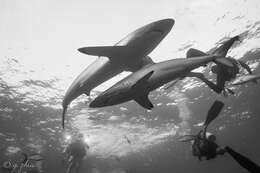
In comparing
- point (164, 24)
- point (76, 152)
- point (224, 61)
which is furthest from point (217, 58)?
point (76, 152)

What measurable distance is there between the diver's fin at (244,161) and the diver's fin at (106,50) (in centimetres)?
267

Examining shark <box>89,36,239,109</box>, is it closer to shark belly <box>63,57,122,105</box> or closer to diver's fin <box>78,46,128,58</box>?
diver's fin <box>78,46,128,58</box>

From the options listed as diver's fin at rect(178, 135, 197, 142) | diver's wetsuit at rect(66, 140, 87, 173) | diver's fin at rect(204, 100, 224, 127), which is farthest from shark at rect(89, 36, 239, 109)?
diver's wetsuit at rect(66, 140, 87, 173)

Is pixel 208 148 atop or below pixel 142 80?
below

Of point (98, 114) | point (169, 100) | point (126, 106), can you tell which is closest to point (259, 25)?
point (169, 100)

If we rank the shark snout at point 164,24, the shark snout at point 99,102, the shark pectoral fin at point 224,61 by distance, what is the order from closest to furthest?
1. the shark snout at point 99,102
2. the shark pectoral fin at point 224,61
3. the shark snout at point 164,24

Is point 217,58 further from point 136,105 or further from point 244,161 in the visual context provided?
point 136,105

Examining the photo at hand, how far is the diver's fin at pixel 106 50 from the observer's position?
12.4ft

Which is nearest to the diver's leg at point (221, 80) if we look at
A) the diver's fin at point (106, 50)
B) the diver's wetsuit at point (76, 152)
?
the diver's fin at point (106, 50)

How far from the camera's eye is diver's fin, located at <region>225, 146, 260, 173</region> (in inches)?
61.7

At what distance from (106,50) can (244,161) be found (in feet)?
9.31

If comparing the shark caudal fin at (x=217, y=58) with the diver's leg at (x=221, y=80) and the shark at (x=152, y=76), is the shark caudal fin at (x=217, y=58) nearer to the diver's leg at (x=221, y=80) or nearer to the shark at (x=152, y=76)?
the shark at (x=152, y=76)

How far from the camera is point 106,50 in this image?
393 centimetres

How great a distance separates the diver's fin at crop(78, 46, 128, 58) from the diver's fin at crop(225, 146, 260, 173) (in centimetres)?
267
